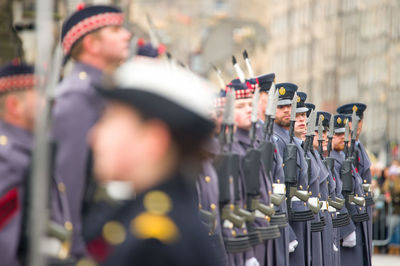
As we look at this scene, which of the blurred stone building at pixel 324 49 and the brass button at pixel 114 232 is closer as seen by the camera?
the brass button at pixel 114 232

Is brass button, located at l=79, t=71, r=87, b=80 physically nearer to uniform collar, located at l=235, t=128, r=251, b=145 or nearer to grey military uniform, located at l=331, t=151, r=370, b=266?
uniform collar, located at l=235, t=128, r=251, b=145

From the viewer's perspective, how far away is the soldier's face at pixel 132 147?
4070mm

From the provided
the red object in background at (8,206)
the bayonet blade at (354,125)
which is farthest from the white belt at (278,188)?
the red object in background at (8,206)

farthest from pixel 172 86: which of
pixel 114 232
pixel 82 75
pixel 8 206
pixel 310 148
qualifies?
pixel 310 148

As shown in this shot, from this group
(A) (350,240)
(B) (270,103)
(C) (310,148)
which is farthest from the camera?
(A) (350,240)

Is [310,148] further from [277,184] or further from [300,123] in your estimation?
[277,184]

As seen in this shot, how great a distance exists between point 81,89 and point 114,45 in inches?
14.2

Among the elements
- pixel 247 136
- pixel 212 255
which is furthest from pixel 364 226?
pixel 212 255

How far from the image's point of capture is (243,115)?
9.59m

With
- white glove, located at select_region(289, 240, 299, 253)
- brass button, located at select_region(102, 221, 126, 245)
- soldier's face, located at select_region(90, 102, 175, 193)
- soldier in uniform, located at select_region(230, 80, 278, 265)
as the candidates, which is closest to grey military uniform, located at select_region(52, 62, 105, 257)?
brass button, located at select_region(102, 221, 126, 245)

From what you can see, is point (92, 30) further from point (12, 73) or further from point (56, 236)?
point (56, 236)

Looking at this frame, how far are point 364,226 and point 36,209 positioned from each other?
10392mm

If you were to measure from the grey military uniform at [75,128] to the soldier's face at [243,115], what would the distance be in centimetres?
357

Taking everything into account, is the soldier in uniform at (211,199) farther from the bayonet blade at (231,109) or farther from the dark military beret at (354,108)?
the dark military beret at (354,108)
